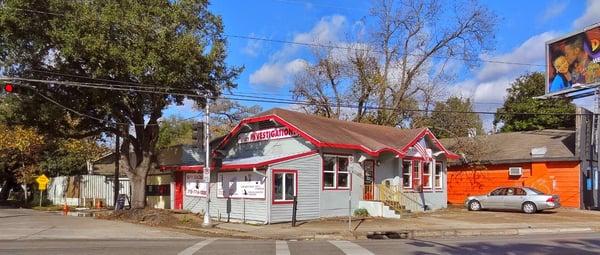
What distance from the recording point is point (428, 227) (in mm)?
22297

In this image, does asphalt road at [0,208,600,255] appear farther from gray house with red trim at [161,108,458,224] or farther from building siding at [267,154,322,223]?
gray house with red trim at [161,108,458,224]

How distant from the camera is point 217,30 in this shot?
2814 cm

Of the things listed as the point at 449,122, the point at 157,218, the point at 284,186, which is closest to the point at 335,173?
the point at 284,186

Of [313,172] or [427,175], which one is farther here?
[427,175]

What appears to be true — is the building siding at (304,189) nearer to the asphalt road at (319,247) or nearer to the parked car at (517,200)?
the asphalt road at (319,247)

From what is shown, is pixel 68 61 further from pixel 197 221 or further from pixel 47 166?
pixel 47 166

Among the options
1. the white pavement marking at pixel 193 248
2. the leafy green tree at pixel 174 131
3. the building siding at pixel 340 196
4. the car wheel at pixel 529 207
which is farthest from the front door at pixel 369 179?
the leafy green tree at pixel 174 131

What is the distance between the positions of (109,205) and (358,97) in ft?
70.9

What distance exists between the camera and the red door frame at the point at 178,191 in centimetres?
3241

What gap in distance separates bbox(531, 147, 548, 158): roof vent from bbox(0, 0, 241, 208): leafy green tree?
18389mm

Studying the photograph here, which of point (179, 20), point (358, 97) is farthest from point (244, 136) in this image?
point (358, 97)

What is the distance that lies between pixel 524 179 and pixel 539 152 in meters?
2.08

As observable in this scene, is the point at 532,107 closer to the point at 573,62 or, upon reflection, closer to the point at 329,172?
the point at 573,62

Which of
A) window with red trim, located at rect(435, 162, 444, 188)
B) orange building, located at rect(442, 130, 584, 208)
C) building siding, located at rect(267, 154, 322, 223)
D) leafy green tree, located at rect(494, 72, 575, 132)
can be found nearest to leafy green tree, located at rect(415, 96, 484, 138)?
orange building, located at rect(442, 130, 584, 208)
